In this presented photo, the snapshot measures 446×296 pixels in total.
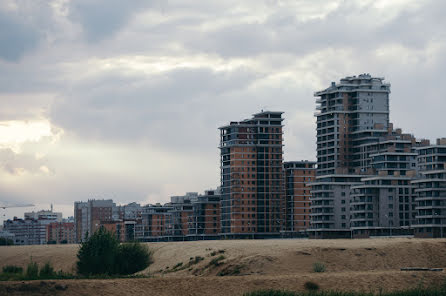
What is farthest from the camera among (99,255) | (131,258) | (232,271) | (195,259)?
(131,258)

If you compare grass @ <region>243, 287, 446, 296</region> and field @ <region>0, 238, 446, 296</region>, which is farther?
field @ <region>0, 238, 446, 296</region>

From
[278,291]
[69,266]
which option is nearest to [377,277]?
[278,291]

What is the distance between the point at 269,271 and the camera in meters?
121

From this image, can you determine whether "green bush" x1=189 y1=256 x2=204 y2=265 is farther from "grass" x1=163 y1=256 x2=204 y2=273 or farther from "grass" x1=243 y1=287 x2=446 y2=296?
"grass" x1=243 y1=287 x2=446 y2=296

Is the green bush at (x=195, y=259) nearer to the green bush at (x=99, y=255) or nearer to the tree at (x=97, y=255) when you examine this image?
the green bush at (x=99, y=255)

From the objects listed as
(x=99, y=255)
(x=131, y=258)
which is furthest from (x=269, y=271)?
(x=131, y=258)

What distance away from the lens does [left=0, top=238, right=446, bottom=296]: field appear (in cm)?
10050

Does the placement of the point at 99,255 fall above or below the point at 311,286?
above

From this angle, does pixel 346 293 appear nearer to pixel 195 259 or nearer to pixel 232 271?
pixel 232 271

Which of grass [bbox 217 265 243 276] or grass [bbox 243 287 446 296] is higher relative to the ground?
grass [bbox 217 265 243 276]

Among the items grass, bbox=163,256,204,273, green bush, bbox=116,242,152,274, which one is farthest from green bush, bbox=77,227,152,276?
grass, bbox=163,256,204,273

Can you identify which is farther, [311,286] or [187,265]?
[187,265]

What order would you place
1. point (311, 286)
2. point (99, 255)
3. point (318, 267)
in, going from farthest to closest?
1. point (99, 255)
2. point (318, 267)
3. point (311, 286)

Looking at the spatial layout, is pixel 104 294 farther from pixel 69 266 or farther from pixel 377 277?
pixel 69 266
